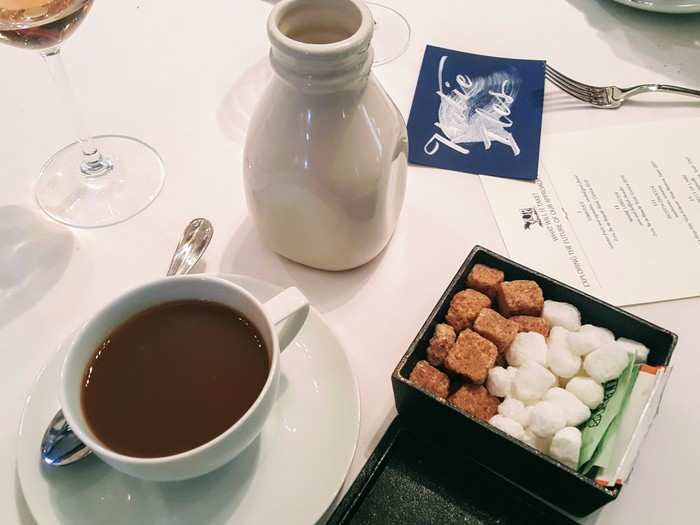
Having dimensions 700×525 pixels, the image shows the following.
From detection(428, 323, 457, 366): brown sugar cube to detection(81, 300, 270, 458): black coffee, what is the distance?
0.14 meters

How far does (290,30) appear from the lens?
50cm

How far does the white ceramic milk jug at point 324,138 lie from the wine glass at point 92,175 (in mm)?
209

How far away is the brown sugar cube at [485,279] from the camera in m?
0.55

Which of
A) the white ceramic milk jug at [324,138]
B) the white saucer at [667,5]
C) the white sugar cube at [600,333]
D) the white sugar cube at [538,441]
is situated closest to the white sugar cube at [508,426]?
the white sugar cube at [538,441]

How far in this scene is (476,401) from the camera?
0.50m

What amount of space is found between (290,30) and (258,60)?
387 mm

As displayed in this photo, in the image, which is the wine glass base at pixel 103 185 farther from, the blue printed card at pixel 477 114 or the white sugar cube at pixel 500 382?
the white sugar cube at pixel 500 382

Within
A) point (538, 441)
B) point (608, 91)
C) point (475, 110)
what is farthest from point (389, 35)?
point (538, 441)

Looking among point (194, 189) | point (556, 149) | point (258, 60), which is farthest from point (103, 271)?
point (556, 149)

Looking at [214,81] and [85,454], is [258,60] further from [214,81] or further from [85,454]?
[85,454]

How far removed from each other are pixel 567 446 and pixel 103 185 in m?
0.59

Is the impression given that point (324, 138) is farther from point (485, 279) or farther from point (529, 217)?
point (529, 217)

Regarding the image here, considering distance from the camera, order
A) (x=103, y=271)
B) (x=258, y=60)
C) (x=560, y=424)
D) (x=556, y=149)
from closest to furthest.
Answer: (x=560, y=424) → (x=103, y=271) → (x=556, y=149) → (x=258, y=60)

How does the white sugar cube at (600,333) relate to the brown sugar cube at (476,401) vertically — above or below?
above
